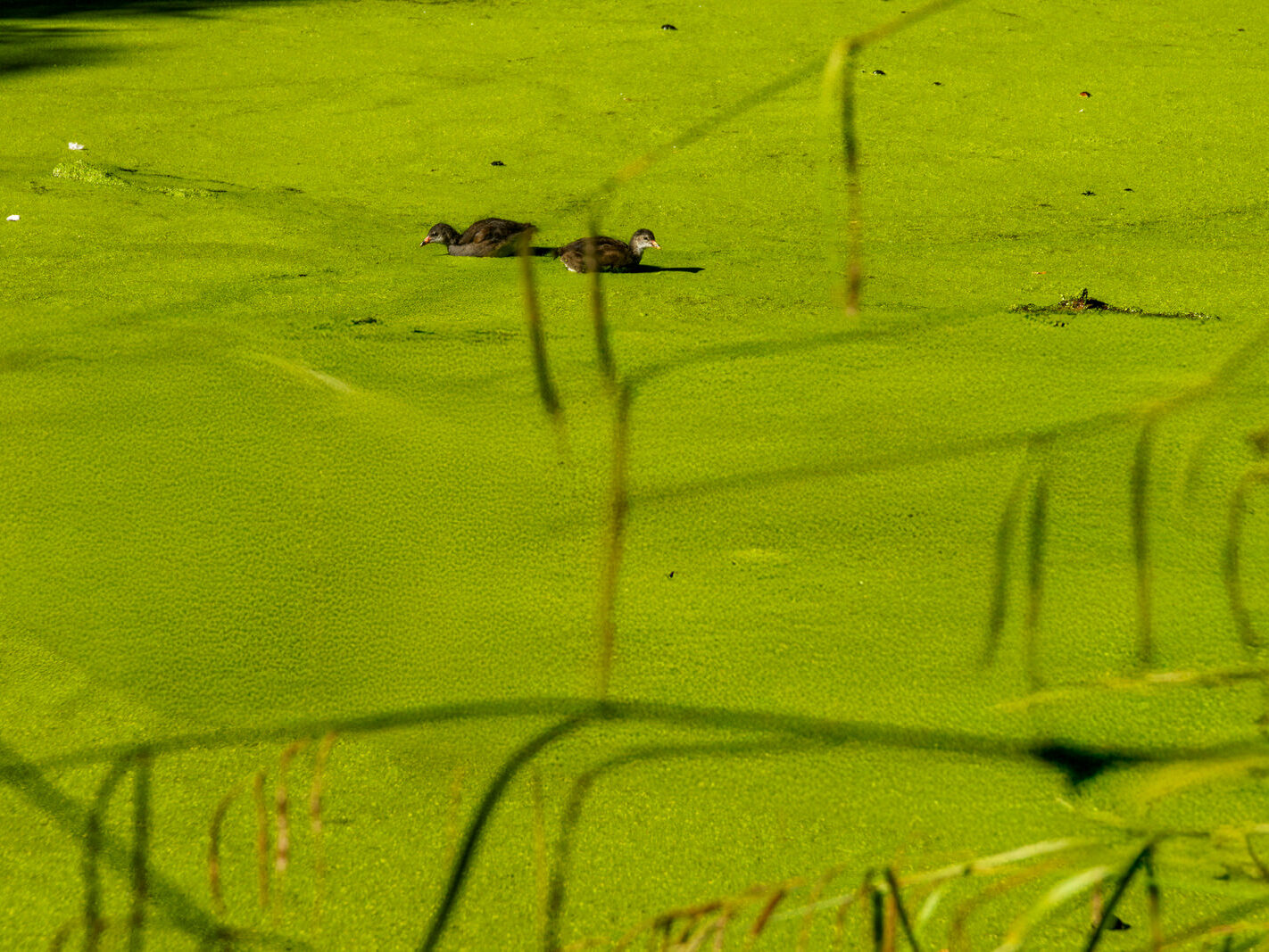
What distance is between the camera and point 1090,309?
180 cm

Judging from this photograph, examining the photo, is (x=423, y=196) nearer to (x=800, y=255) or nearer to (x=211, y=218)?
(x=211, y=218)

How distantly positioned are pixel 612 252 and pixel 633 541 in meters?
0.84

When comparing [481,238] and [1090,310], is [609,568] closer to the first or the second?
[1090,310]

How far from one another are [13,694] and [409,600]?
357mm

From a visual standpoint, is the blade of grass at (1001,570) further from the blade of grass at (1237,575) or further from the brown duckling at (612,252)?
the brown duckling at (612,252)

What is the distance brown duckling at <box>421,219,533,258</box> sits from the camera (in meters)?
2.17

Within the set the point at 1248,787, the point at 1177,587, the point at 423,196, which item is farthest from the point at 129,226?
the point at 1248,787

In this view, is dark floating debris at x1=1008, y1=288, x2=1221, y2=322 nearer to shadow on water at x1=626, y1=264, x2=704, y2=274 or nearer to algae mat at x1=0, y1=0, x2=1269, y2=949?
algae mat at x1=0, y1=0, x2=1269, y2=949

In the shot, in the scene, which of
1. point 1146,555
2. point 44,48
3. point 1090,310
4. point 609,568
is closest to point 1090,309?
point 1090,310

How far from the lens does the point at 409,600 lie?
1263 mm

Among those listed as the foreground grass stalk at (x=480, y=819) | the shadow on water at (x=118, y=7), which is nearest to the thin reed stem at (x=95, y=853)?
the foreground grass stalk at (x=480, y=819)

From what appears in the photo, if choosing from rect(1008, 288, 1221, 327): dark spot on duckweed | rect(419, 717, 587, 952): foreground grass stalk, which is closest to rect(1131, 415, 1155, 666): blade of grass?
rect(1008, 288, 1221, 327): dark spot on duckweed

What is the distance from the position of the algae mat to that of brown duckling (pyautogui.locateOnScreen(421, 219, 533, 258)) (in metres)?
0.05

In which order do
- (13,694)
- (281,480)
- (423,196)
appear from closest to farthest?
(13,694)
(281,480)
(423,196)
